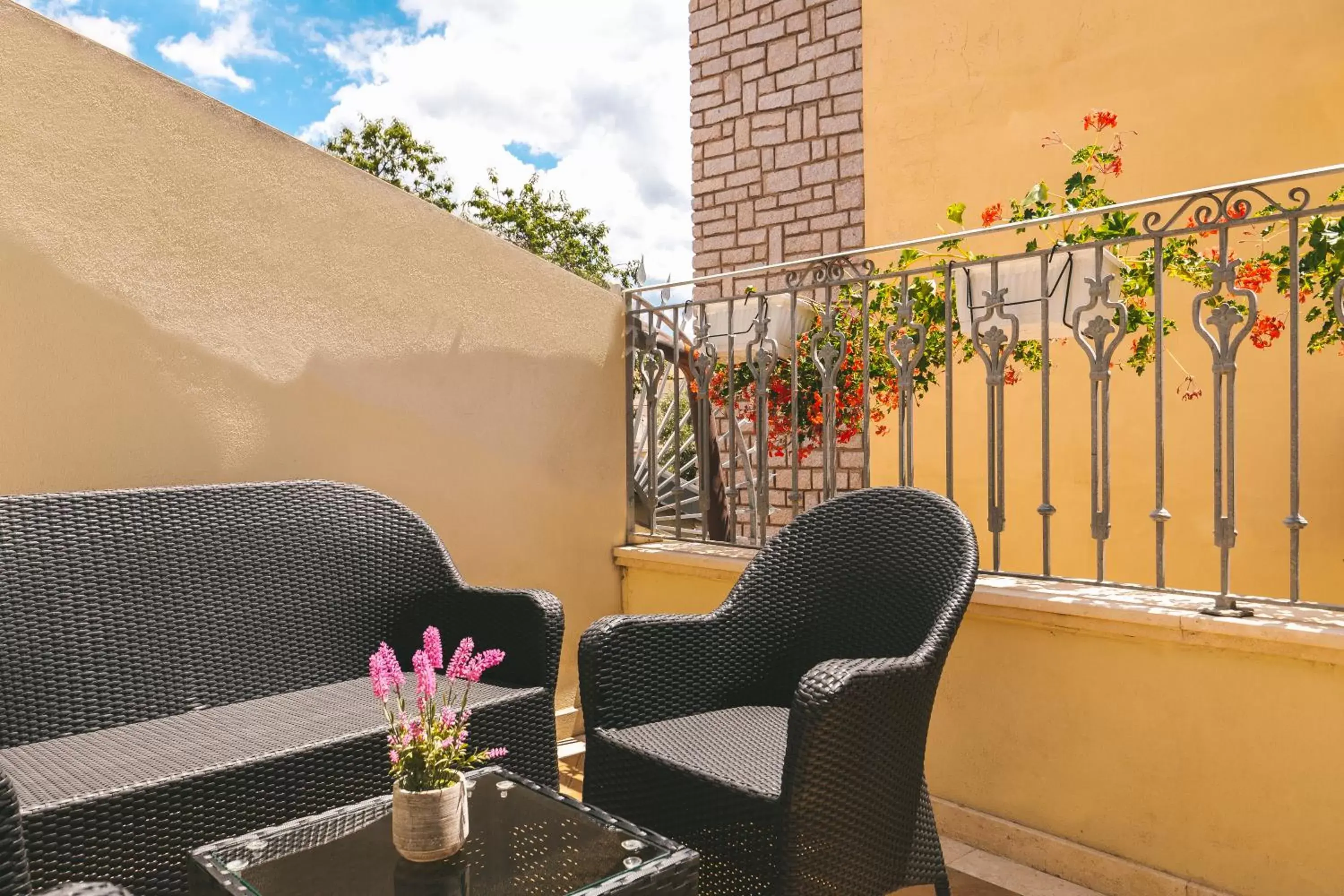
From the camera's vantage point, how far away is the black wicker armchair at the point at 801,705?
1754 millimetres

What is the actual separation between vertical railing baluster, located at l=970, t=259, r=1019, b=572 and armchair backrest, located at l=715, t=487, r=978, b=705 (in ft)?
1.37

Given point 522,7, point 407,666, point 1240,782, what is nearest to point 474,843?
point 407,666

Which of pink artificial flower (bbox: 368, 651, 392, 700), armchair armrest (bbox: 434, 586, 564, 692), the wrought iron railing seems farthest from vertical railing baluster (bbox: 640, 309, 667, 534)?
pink artificial flower (bbox: 368, 651, 392, 700)

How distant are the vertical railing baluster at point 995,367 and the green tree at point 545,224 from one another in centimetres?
1286

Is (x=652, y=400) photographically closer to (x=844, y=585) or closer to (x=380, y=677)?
(x=844, y=585)

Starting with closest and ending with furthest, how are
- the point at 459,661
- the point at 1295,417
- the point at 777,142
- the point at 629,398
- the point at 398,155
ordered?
the point at 459,661 → the point at 1295,417 → the point at 629,398 → the point at 777,142 → the point at 398,155

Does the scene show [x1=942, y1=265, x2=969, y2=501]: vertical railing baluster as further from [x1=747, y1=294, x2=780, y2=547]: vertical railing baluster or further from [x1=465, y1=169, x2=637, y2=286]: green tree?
[x1=465, y1=169, x2=637, y2=286]: green tree

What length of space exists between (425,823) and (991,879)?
1.59m

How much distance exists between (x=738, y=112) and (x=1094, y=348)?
4.25 meters

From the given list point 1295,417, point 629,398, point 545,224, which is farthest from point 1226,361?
point 545,224

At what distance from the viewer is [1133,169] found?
4578 millimetres

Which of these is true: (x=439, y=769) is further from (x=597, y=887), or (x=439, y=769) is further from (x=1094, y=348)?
(x=1094, y=348)

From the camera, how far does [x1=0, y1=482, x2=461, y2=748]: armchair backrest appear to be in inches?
81.3

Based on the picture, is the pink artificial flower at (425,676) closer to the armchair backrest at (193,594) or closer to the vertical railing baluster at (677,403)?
the armchair backrest at (193,594)
